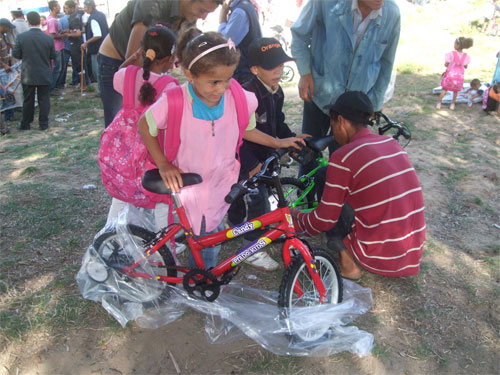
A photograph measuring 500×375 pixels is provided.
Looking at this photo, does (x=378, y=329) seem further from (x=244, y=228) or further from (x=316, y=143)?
(x=316, y=143)

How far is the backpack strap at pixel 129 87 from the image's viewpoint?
2389 mm

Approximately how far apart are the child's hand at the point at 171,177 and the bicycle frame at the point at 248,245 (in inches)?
4.0

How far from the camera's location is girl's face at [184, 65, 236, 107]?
195cm

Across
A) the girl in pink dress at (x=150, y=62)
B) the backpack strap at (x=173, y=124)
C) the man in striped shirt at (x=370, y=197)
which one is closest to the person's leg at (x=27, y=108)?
the girl in pink dress at (x=150, y=62)

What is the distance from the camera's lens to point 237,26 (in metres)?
3.45

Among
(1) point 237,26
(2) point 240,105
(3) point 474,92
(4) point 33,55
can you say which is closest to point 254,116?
(2) point 240,105

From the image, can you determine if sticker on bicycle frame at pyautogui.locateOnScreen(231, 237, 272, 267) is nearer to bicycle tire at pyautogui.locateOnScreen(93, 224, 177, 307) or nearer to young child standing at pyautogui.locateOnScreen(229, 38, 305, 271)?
young child standing at pyautogui.locateOnScreen(229, 38, 305, 271)

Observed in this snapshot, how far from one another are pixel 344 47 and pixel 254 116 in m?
1.27

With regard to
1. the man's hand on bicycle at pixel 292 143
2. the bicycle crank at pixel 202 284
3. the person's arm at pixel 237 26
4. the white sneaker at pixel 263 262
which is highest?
the person's arm at pixel 237 26

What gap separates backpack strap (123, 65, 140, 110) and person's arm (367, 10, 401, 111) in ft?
6.49

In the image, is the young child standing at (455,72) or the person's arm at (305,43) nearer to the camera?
the person's arm at (305,43)

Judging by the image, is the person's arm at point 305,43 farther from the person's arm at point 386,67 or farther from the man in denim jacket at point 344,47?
the person's arm at point 386,67

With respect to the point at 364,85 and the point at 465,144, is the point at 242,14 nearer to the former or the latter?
the point at 364,85

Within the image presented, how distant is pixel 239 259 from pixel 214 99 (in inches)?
37.6
